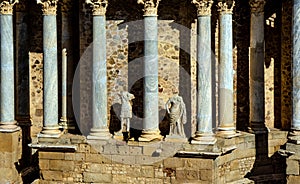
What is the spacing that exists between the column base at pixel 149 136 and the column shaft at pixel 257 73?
327 cm

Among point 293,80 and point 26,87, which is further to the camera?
point 26,87

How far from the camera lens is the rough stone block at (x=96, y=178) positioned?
18641mm

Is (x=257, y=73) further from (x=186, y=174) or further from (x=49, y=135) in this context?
(x=49, y=135)

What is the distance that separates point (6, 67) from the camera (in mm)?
19703

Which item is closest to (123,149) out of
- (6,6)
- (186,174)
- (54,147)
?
(186,174)

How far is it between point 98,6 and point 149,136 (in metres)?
4.29

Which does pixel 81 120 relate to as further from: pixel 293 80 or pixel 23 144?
pixel 293 80

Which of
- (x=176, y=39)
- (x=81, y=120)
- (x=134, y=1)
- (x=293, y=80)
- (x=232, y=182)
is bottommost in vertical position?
(x=232, y=182)

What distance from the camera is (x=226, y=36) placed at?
18.9m

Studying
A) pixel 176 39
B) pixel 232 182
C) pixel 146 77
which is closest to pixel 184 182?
pixel 232 182

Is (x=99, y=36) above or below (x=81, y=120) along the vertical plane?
above

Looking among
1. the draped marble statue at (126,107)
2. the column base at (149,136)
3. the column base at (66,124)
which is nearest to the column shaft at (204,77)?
the column base at (149,136)

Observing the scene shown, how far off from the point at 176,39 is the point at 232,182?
480cm

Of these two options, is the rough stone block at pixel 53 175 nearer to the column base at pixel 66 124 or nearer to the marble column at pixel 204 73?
the column base at pixel 66 124
